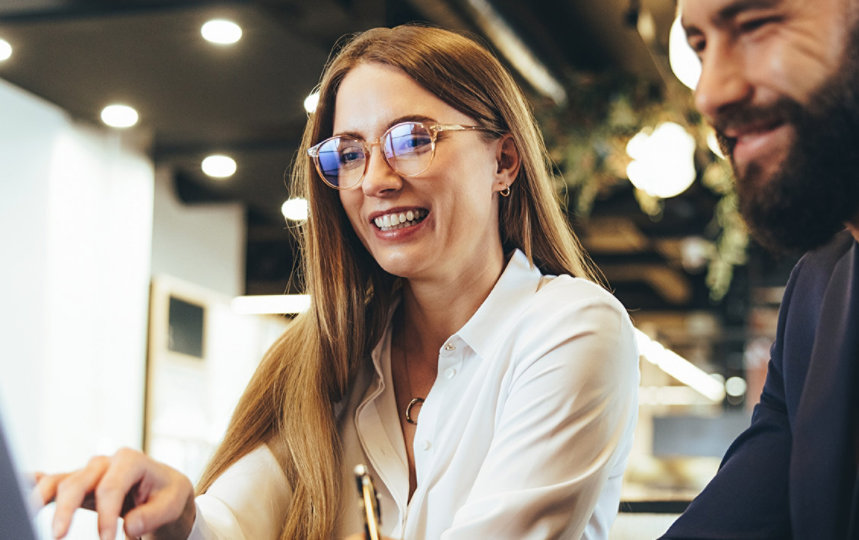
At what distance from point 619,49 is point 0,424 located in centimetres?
644

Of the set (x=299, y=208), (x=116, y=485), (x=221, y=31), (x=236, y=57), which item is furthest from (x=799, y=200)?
(x=236, y=57)

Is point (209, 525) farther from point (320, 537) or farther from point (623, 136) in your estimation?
point (623, 136)

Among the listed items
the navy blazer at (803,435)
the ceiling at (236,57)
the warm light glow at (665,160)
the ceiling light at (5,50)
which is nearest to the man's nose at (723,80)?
the navy blazer at (803,435)

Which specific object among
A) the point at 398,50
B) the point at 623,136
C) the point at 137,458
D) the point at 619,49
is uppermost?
the point at 619,49

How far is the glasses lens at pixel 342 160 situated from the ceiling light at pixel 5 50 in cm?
278

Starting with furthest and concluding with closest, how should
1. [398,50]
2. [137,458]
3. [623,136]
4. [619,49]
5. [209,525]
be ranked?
[619,49] < [623,136] < [398,50] < [209,525] < [137,458]

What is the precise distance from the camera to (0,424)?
55 cm

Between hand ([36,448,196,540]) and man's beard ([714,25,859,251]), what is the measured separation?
27.0 inches

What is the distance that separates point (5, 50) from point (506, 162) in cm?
295

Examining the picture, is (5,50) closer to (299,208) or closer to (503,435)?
(299,208)

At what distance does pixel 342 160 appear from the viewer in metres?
1.56

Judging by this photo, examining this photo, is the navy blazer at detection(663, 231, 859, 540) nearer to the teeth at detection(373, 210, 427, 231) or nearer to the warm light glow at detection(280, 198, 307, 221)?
the teeth at detection(373, 210, 427, 231)

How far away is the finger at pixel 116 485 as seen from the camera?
1.07m

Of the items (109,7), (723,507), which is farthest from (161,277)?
(723,507)
